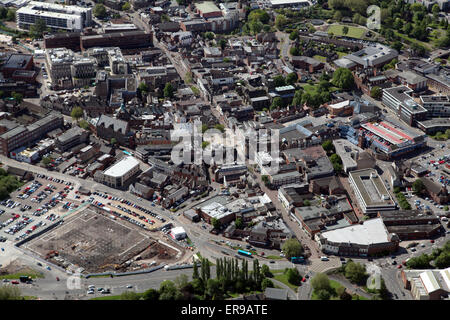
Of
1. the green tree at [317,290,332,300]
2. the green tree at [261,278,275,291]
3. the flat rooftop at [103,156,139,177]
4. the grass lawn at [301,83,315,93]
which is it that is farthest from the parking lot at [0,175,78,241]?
the grass lawn at [301,83,315,93]

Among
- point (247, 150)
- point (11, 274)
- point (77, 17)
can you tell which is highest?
point (77, 17)

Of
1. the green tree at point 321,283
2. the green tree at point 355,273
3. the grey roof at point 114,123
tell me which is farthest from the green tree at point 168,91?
the green tree at point 321,283

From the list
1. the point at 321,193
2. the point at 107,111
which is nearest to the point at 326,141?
the point at 321,193

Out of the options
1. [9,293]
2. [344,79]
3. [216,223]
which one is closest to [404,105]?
[344,79]

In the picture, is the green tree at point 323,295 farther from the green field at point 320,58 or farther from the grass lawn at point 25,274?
the green field at point 320,58

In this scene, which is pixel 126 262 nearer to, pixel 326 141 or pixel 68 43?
pixel 326 141

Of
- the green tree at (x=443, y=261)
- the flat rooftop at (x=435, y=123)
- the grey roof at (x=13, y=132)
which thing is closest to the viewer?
the green tree at (x=443, y=261)
